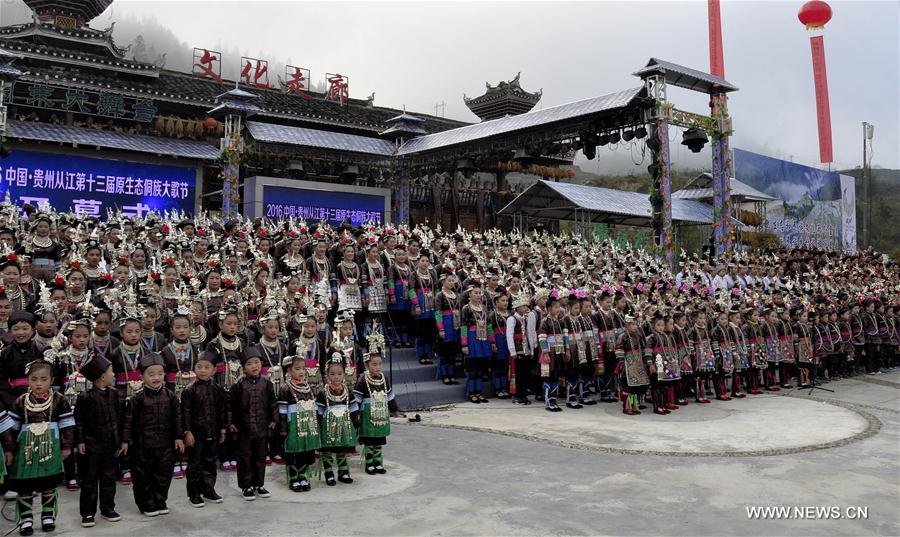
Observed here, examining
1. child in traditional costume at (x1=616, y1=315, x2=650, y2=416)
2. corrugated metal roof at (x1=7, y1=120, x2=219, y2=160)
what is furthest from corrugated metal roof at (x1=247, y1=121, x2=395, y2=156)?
child in traditional costume at (x1=616, y1=315, x2=650, y2=416)

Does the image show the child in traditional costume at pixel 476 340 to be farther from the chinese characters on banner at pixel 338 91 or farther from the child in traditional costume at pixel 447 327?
the chinese characters on banner at pixel 338 91

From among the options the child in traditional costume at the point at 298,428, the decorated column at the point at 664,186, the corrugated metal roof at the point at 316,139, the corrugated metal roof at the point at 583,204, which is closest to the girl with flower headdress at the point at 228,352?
the child in traditional costume at the point at 298,428

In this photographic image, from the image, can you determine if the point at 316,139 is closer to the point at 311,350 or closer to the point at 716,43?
the point at 311,350

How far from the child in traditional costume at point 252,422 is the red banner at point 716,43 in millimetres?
29861

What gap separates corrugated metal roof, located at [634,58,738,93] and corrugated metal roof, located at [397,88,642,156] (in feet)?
1.89

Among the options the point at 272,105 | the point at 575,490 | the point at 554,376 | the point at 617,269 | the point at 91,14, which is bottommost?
the point at 575,490

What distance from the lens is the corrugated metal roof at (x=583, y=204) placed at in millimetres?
21453

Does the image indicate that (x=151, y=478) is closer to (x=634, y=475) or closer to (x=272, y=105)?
(x=634, y=475)

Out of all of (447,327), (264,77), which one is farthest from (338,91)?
(447,327)

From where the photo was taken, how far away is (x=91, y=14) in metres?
24.2

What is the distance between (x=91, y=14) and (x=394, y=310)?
66.5 ft

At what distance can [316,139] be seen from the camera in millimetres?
19641

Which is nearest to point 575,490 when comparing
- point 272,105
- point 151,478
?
point 151,478

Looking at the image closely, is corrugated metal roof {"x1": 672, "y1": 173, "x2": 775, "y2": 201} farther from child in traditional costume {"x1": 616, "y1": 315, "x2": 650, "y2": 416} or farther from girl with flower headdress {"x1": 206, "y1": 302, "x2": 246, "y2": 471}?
girl with flower headdress {"x1": 206, "y1": 302, "x2": 246, "y2": 471}
